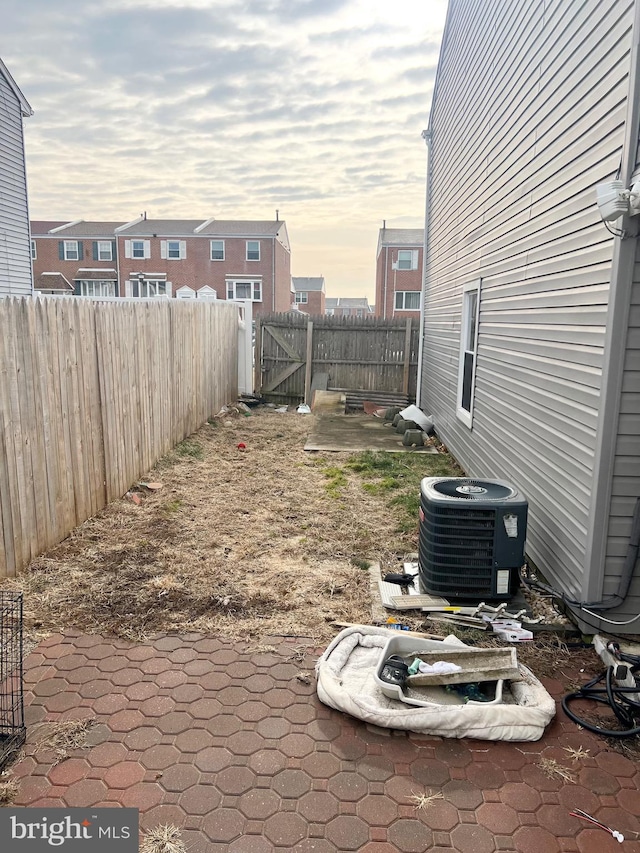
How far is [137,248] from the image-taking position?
3816 cm

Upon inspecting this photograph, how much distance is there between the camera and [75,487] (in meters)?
5.14

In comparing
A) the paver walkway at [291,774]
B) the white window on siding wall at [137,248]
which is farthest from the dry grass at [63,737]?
the white window on siding wall at [137,248]

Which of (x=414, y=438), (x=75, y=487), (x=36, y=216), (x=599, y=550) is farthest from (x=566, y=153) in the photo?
(x=36, y=216)

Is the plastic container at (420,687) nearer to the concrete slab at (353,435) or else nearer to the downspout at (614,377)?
the downspout at (614,377)

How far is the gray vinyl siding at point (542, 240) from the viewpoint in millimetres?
3490

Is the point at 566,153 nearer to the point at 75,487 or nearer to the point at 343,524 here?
the point at 343,524

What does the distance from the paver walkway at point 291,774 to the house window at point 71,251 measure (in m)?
43.3

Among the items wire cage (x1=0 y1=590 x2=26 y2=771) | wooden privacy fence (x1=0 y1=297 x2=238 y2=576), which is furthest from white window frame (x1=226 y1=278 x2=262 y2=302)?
wire cage (x1=0 y1=590 x2=26 y2=771)

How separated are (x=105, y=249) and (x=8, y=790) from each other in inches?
1714

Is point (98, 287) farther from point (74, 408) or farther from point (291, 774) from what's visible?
point (291, 774)

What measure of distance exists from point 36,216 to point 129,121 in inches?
1504

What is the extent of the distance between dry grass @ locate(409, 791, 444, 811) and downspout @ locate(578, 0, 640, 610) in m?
1.62

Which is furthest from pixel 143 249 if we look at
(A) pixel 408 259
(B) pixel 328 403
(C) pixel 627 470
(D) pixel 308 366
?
(C) pixel 627 470

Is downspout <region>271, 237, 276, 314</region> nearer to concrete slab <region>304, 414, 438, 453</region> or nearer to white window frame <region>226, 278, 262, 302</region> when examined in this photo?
white window frame <region>226, 278, 262, 302</region>
